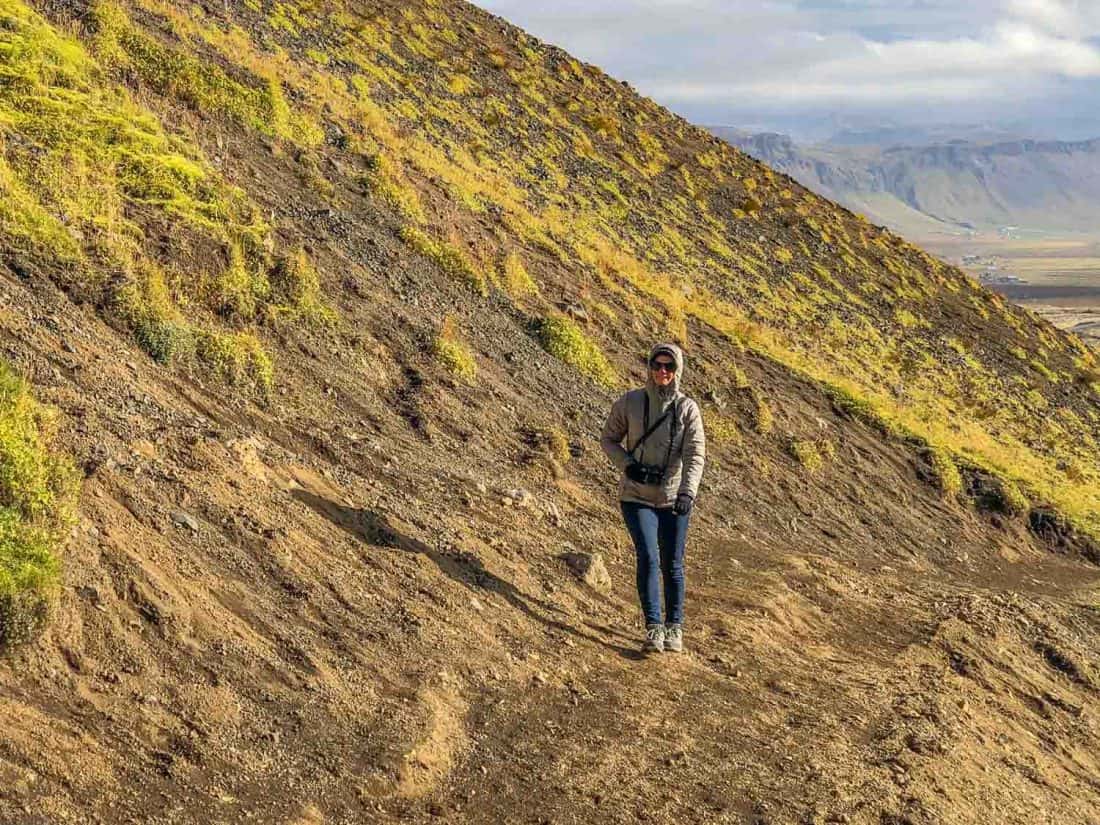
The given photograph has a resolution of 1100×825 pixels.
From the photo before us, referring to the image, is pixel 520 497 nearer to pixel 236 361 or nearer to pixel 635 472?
pixel 635 472

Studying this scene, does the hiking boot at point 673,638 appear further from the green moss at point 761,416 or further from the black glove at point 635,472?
the green moss at point 761,416

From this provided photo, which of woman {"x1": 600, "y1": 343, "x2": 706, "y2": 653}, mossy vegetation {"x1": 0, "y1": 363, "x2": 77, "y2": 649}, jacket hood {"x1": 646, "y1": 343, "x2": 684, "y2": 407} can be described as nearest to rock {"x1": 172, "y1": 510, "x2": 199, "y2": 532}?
mossy vegetation {"x1": 0, "y1": 363, "x2": 77, "y2": 649}

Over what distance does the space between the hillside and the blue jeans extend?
1.78 feet

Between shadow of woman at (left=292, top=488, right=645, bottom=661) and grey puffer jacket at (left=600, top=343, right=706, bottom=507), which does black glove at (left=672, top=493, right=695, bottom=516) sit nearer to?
grey puffer jacket at (left=600, top=343, right=706, bottom=507)

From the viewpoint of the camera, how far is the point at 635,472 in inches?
305

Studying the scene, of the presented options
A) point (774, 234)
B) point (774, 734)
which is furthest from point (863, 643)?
point (774, 234)

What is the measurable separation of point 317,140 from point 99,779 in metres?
14.3

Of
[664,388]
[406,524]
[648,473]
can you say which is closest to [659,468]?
[648,473]

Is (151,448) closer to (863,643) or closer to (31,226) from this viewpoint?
Result: (31,226)

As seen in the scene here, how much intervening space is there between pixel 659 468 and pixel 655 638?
142cm

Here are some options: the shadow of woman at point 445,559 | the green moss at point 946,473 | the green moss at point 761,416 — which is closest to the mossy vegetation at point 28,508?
the shadow of woman at point 445,559

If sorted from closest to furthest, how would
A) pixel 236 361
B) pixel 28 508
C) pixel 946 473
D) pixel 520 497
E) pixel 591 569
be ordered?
pixel 28 508
pixel 591 569
pixel 236 361
pixel 520 497
pixel 946 473

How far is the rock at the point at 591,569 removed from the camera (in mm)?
9234

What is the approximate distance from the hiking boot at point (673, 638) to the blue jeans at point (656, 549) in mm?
157
